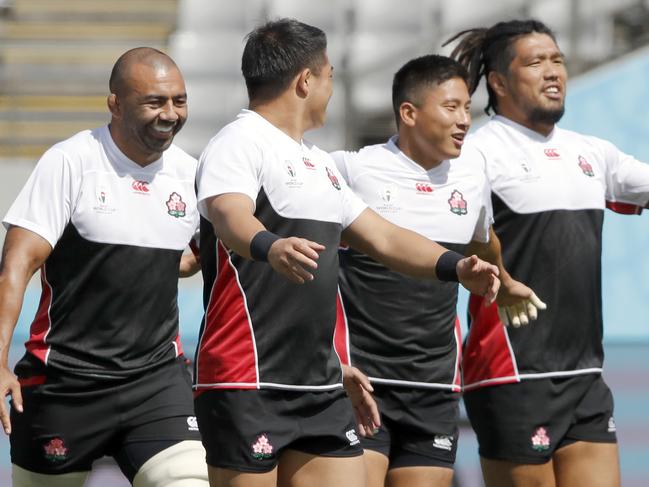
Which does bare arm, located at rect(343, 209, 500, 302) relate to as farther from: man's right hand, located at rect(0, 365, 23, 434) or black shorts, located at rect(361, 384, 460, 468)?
man's right hand, located at rect(0, 365, 23, 434)

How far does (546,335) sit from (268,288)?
1.45 m

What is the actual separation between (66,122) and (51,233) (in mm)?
6354

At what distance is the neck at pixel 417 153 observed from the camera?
15.8 feet

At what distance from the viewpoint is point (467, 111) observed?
4836 mm

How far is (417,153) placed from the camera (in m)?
4.85

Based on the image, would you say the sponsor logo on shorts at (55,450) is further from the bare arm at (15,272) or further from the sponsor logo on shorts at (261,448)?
the sponsor logo on shorts at (261,448)

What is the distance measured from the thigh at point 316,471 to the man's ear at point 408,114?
1.45 m

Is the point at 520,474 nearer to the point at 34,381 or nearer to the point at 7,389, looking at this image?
the point at 34,381

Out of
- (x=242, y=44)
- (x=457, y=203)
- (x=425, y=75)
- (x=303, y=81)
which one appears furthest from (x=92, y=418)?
(x=242, y=44)

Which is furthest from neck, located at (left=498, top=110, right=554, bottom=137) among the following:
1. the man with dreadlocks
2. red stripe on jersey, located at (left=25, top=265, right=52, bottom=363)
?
red stripe on jersey, located at (left=25, top=265, right=52, bottom=363)

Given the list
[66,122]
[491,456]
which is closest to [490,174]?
[491,456]

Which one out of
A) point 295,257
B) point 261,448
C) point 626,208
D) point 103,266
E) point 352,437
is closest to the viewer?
point 295,257

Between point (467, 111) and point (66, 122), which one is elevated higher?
point (467, 111)

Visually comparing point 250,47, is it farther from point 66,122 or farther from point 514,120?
point 66,122
